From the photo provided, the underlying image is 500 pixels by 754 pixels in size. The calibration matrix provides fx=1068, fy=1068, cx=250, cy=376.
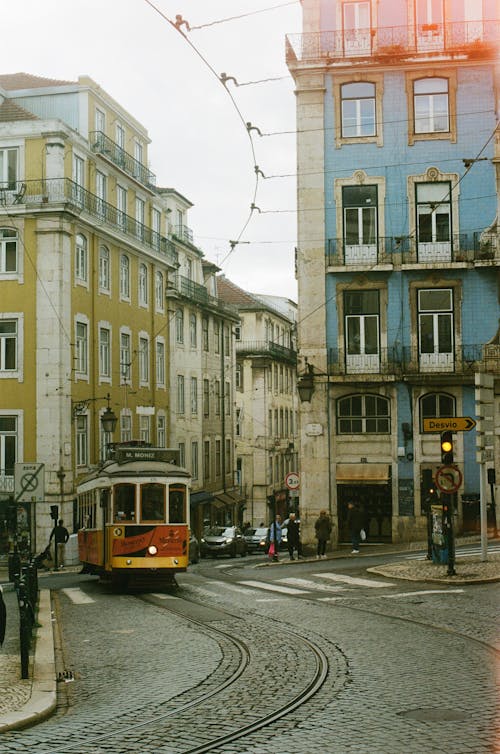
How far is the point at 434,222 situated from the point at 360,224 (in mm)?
2389

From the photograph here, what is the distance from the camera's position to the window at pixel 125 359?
46250mm

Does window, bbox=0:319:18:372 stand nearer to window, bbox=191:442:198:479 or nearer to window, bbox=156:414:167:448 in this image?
window, bbox=156:414:167:448

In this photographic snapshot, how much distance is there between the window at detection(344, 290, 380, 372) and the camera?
1367 inches

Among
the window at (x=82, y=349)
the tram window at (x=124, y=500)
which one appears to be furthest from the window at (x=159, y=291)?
the tram window at (x=124, y=500)

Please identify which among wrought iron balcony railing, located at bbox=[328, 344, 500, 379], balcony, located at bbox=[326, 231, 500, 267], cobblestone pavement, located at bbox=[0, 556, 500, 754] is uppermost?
balcony, located at bbox=[326, 231, 500, 267]

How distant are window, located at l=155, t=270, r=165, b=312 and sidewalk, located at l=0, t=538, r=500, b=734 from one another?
83.5 ft

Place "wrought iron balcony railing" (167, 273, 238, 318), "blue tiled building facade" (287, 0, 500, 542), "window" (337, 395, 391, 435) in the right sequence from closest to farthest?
"blue tiled building facade" (287, 0, 500, 542)
"window" (337, 395, 391, 435)
"wrought iron balcony railing" (167, 273, 238, 318)

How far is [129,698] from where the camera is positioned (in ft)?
33.4

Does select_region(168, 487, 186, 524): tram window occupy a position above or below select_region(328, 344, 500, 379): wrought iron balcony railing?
below

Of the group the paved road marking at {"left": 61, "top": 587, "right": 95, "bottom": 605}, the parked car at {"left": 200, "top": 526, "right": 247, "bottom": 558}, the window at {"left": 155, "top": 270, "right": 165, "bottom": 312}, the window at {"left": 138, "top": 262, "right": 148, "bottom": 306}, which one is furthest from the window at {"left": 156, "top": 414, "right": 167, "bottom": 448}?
the paved road marking at {"left": 61, "top": 587, "right": 95, "bottom": 605}

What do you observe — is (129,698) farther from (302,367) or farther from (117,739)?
(302,367)

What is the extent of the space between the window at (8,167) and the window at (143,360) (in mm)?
11061

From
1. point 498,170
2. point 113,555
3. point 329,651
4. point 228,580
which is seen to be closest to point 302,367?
point 498,170

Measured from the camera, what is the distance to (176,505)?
22359 mm
